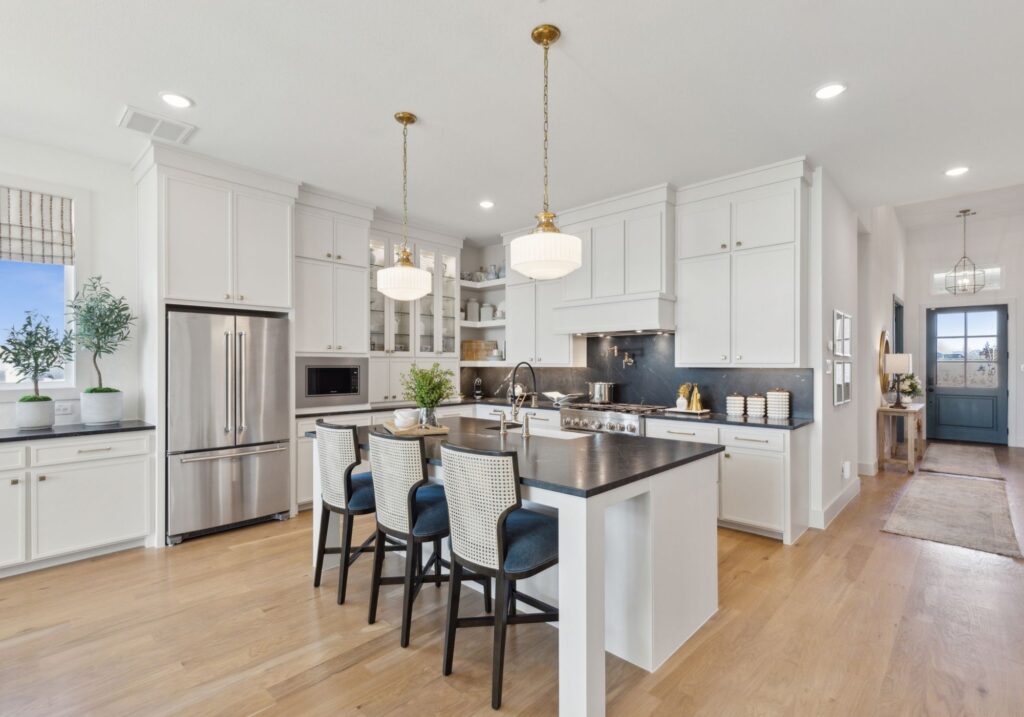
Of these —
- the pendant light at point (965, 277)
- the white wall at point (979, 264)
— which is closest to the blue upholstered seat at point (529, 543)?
the white wall at point (979, 264)

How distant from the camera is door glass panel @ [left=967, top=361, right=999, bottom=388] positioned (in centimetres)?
755

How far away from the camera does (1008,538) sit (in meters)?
3.73

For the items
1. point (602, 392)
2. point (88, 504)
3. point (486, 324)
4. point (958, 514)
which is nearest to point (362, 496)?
point (88, 504)

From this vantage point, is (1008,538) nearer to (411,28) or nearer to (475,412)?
(475,412)

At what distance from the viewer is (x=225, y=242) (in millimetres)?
3910

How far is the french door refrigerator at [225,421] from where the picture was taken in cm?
367

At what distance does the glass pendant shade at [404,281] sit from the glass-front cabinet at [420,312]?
6.59 feet

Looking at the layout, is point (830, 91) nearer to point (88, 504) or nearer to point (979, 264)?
point (88, 504)

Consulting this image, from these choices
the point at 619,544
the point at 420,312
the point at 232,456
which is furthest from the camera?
the point at 420,312

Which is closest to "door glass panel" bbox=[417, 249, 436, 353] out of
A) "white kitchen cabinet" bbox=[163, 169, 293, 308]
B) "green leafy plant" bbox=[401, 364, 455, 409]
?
"white kitchen cabinet" bbox=[163, 169, 293, 308]

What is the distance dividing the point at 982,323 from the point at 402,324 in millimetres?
8537

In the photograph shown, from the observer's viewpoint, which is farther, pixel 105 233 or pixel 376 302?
pixel 376 302

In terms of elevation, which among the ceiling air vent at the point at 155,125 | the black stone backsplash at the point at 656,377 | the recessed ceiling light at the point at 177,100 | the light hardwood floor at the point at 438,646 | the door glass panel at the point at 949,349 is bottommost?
the light hardwood floor at the point at 438,646

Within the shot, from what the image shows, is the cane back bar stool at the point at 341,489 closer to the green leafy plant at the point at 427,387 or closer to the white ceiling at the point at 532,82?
the green leafy plant at the point at 427,387
